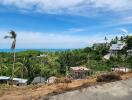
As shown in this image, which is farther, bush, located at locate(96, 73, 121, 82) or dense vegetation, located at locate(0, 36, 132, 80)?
dense vegetation, located at locate(0, 36, 132, 80)

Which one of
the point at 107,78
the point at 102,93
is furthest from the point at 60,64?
the point at 102,93

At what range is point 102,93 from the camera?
9.27 meters

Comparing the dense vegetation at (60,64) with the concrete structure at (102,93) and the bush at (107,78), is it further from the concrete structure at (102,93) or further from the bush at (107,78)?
the concrete structure at (102,93)

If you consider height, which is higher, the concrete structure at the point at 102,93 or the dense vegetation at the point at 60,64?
the concrete structure at the point at 102,93

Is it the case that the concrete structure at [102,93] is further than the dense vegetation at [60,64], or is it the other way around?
the dense vegetation at [60,64]

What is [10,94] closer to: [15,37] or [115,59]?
[15,37]

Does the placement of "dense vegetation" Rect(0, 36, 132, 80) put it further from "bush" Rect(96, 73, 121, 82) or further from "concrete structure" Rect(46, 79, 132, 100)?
"concrete structure" Rect(46, 79, 132, 100)

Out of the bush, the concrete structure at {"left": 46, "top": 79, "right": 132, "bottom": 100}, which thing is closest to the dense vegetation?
the bush

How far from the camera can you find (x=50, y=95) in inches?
353

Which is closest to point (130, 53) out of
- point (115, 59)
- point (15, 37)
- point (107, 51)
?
point (115, 59)

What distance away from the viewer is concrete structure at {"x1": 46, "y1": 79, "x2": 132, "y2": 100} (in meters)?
8.81

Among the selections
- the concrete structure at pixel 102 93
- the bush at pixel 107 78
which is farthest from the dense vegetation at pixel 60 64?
the concrete structure at pixel 102 93

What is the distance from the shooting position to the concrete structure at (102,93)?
28.9 ft

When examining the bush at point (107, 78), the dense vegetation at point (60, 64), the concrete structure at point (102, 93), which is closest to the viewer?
the concrete structure at point (102, 93)
